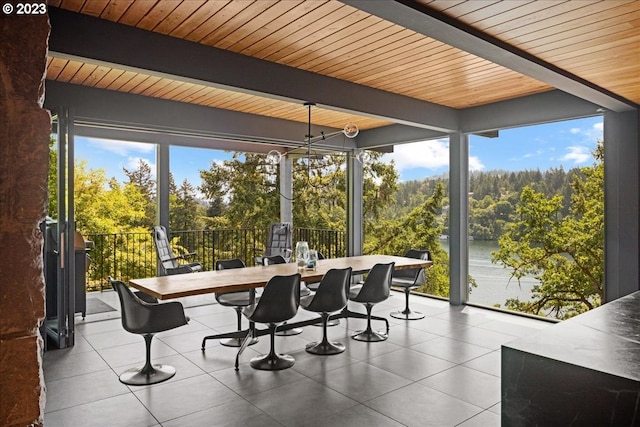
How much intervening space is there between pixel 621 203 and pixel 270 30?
3888mm

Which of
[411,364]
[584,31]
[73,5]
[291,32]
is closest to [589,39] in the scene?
[584,31]

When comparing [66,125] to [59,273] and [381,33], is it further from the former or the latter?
[381,33]

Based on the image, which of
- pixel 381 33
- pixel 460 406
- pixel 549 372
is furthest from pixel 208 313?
pixel 549 372

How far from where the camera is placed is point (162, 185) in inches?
250

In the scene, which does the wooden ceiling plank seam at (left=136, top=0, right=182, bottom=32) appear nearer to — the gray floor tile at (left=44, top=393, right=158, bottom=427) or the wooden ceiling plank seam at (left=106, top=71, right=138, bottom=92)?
the wooden ceiling plank seam at (left=106, top=71, right=138, bottom=92)

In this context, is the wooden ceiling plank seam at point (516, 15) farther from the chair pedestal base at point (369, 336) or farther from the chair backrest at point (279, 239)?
the chair backrest at point (279, 239)

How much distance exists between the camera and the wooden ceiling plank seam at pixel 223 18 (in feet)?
9.02

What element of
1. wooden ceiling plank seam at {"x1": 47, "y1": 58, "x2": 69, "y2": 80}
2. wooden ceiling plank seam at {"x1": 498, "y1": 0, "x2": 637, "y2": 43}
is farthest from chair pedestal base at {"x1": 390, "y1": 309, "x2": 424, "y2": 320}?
wooden ceiling plank seam at {"x1": 47, "y1": 58, "x2": 69, "y2": 80}

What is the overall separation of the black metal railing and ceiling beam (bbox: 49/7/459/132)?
3791 mm

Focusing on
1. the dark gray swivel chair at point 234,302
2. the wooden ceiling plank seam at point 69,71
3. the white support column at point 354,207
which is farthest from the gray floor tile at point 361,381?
the white support column at point 354,207

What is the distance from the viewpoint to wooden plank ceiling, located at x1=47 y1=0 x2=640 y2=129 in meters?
2.55

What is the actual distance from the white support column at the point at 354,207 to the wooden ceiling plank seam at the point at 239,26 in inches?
169

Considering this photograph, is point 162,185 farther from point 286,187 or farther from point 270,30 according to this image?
point 270,30

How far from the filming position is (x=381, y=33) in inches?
127
